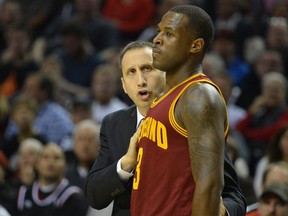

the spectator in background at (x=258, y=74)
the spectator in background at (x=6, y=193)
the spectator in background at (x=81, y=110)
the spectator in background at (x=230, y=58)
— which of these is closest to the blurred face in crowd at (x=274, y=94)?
the spectator in background at (x=258, y=74)

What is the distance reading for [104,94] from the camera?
31.5ft

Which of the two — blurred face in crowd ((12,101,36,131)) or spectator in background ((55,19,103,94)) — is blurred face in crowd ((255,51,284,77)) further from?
blurred face in crowd ((12,101,36,131))

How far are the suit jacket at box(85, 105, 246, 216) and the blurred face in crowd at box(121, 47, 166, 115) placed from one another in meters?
0.12

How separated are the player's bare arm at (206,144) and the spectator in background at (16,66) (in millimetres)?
7981

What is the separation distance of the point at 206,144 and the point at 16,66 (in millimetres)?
8204

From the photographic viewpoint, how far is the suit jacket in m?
3.40

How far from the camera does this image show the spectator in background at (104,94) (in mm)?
9602

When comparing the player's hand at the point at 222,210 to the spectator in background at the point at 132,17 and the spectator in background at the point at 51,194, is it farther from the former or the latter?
the spectator in background at the point at 132,17

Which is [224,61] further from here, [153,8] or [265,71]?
[153,8]

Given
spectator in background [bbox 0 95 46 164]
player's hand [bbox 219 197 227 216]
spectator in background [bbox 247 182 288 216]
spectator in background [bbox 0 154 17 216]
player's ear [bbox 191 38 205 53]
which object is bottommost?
spectator in background [bbox 247 182 288 216]

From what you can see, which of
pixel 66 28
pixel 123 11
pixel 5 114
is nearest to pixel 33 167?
pixel 5 114

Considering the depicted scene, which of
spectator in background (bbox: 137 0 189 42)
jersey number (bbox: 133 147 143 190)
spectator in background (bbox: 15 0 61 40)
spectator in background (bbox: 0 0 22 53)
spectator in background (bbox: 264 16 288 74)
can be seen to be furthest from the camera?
spectator in background (bbox: 15 0 61 40)

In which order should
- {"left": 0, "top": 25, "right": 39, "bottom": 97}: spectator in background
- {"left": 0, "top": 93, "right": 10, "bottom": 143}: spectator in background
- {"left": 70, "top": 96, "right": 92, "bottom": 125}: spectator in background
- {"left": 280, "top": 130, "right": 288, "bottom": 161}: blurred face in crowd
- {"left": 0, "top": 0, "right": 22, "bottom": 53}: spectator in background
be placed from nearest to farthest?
{"left": 280, "top": 130, "right": 288, "bottom": 161}: blurred face in crowd → {"left": 70, "top": 96, "right": 92, "bottom": 125}: spectator in background → {"left": 0, "top": 93, "right": 10, "bottom": 143}: spectator in background → {"left": 0, "top": 25, "right": 39, "bottom": 97}: spectator in background → {"left": 0, "top": 0, "right": 22, "bottom": 53}: spectator in background

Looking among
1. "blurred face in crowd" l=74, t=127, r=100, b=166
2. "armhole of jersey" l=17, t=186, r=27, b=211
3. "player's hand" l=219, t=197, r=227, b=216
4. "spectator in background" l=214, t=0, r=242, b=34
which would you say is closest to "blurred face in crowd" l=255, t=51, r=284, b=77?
"spectator in background" l=214, t=0, r=242, b=34
